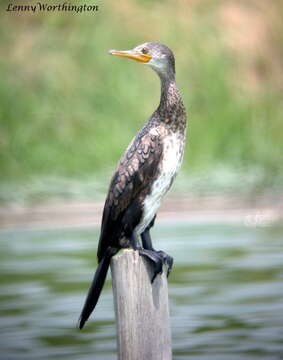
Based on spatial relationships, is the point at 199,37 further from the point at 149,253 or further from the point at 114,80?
the point at 149,253

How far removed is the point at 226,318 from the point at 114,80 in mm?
5826

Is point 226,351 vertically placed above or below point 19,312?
below

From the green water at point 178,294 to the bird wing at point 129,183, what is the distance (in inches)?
51.8

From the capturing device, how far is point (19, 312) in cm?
650

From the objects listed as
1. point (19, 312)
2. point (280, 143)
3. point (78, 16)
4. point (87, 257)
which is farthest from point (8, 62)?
point (19, 312)

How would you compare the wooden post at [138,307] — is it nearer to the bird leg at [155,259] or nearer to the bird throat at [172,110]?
the bird leg at [155,259]

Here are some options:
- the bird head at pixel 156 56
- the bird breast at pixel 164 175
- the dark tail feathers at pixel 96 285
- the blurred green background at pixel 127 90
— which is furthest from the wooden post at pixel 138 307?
the blurred green background at pixel 127 90

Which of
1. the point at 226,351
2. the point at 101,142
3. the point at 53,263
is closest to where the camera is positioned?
the point at 226,351

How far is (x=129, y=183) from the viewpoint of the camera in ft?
14.5

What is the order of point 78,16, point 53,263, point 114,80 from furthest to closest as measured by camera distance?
point 78,16 → point 114,80 → point 53,263

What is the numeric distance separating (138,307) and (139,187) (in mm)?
511

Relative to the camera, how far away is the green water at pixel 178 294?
18.9ft

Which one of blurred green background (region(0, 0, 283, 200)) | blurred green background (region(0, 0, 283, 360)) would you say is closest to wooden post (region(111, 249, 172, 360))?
blurred green background (region(0, 0, 283, 360))

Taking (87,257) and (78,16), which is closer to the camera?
(87,257)
